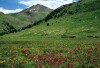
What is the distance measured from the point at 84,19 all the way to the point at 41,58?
15316 cm

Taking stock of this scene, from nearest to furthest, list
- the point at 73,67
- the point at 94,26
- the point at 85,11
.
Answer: the point at 73,67, the point at 94,26, the point at 85,11

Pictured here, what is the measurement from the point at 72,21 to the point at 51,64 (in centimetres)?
16002

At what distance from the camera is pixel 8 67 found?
18.9m

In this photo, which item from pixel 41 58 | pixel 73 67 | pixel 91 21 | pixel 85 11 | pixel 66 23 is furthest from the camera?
pixel 85 11

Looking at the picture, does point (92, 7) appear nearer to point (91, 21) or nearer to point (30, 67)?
point (91, 21)

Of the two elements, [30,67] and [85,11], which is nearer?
[30,67]

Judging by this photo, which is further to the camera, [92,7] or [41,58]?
[92,7]

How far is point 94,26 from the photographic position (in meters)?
147

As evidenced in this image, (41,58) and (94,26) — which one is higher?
(41,58)

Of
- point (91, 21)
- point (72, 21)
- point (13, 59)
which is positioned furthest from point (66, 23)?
point (13, 59)

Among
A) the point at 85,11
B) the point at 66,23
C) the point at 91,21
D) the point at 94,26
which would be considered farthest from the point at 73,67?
the point at 85,11

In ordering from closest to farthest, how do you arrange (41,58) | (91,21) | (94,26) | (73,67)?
(73,67), (41,58), (94,26), (91,21)

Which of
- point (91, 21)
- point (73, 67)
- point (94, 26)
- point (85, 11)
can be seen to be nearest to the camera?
point (73, 67)

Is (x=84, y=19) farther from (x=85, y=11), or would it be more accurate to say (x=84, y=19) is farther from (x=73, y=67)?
(x=73, y=67)
